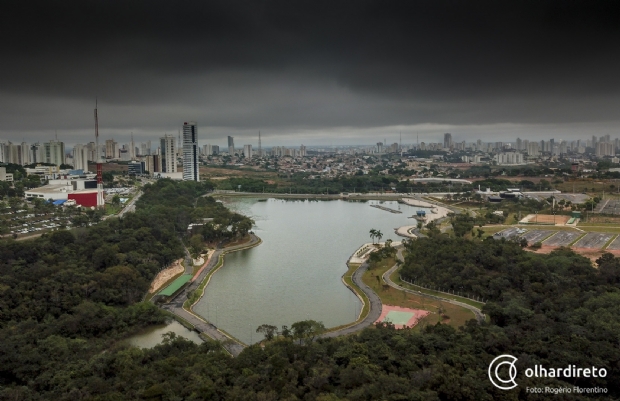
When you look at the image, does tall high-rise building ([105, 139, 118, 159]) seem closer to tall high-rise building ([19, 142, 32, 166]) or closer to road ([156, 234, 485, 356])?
tall high-rise building ([19, 142, 32, 166])

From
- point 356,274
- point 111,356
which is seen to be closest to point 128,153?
point 356,274

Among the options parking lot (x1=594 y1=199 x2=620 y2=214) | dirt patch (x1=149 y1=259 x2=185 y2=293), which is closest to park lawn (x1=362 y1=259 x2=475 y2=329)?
dirt patch (x1=149 y1=259 x2=185 y2=293)

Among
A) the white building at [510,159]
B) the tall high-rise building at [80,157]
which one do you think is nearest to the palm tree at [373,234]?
the tall high-rise building at [80,157]

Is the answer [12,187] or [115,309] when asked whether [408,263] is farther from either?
[12,187]

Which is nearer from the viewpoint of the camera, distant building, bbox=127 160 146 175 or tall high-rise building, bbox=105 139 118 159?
distant building, bbox=127 160 146 175

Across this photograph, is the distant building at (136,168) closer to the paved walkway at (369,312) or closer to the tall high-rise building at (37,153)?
the tall high-rise building at (37,153)

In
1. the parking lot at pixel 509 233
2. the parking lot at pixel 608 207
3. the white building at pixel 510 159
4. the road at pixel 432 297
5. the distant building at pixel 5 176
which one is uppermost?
the white building at pixel 510 159

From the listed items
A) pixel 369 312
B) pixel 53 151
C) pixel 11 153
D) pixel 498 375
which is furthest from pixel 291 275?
pixel 11 153
